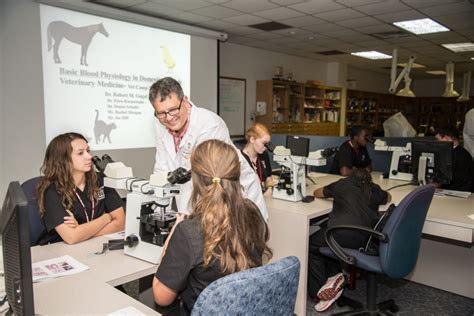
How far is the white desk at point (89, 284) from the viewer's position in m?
1.22

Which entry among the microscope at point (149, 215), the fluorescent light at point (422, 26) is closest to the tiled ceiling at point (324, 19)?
the fluorescent light at point (422, 26)

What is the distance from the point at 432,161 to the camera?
306 centimetres

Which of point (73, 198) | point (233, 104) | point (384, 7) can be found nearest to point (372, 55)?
point (233, 104)

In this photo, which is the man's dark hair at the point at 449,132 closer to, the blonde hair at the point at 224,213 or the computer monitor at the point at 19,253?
the blonde hair at the point at 224,213

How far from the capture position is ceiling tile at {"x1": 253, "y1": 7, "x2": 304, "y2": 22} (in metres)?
4.25

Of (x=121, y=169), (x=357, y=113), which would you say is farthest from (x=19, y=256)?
(x=357, y=113)

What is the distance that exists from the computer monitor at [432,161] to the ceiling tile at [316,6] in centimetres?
181

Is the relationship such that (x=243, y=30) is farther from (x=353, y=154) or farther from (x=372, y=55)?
(x=372, y=55)

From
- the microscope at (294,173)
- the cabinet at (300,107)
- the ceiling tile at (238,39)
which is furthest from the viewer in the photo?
the cabinet at (300,107)

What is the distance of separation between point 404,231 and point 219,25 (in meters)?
3.85

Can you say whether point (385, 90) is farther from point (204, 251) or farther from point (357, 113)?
point (204, 251)

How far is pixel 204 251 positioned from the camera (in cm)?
119

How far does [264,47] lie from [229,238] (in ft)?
18.9

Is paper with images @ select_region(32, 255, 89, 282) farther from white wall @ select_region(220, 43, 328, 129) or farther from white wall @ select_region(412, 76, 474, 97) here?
white wall @ select_region(412, 76, 474, 97)
